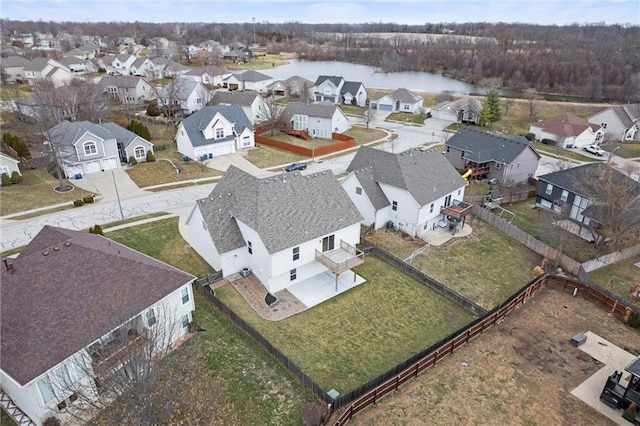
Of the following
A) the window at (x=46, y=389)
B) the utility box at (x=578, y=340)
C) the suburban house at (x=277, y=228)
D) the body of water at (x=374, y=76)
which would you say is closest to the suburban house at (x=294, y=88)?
the body of water at (x=374, y=76)

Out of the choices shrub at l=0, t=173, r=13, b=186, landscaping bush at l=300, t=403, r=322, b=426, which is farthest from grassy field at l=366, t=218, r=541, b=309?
shrub at l=0, t=173, r=13, b=186

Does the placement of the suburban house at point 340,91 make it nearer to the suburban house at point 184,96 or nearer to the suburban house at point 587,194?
the suburban house at point 184,96

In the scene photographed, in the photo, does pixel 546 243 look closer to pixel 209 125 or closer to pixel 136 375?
pixel 136 375

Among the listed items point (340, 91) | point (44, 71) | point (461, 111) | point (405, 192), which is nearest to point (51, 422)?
point (405, 192)

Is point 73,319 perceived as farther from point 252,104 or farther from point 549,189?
point 252,104

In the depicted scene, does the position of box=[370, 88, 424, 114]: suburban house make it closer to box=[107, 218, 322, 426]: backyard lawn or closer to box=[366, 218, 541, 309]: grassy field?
box=[366, 218, 541, 309]: grassy field
